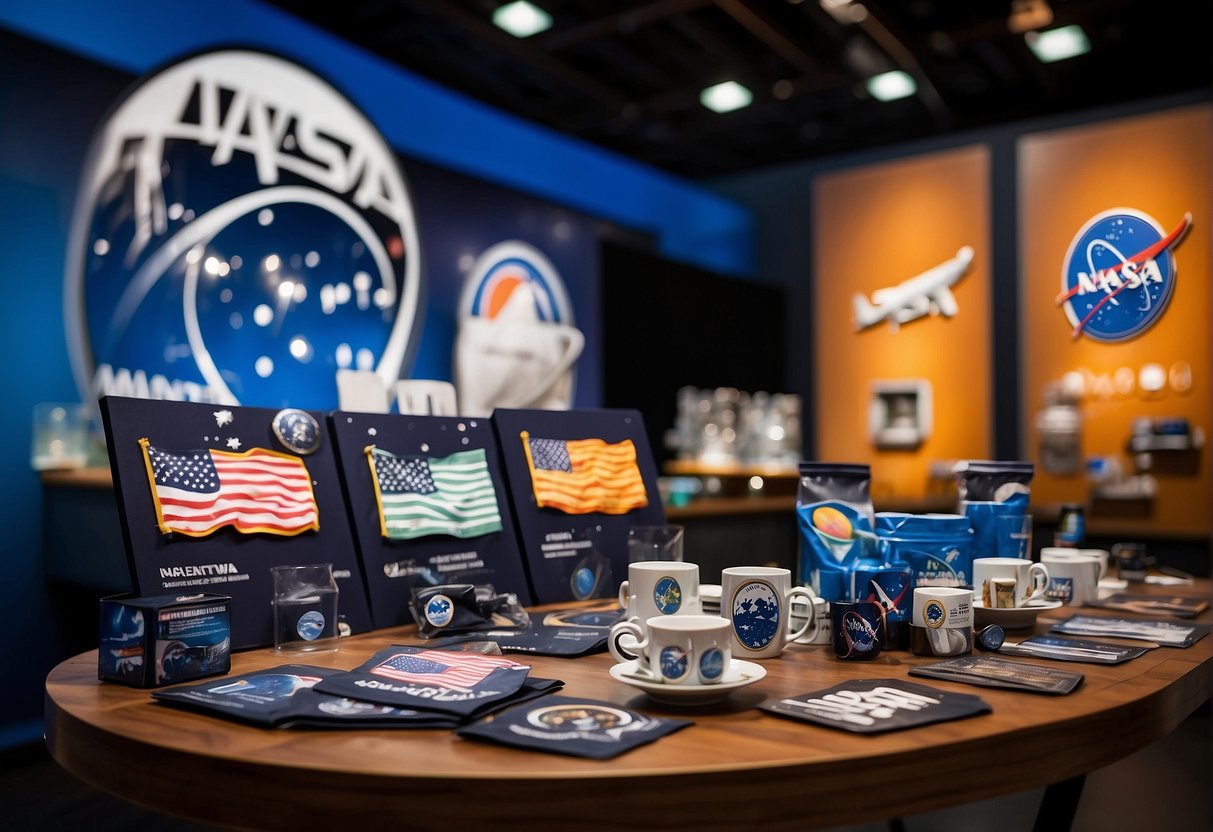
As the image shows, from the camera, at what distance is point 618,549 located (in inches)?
79.1

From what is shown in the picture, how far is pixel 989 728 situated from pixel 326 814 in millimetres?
666

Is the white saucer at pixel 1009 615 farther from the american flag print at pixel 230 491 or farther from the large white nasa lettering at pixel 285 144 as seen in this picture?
the large white nasa lettering at pixel 285 144

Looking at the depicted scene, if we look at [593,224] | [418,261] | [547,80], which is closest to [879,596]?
[418,261]

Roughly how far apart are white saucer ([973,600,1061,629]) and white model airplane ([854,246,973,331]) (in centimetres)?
92

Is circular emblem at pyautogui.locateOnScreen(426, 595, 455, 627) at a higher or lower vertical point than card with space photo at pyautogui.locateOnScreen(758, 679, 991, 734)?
higher

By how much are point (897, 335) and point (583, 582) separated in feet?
12.3

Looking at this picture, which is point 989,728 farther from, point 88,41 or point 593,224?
point 593,224

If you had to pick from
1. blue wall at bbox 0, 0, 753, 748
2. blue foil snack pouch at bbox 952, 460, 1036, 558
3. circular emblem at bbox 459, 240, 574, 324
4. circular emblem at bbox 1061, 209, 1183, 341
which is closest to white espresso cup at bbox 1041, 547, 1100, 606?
blue foil snack pouch at bbox 952, 460, 1036, 558

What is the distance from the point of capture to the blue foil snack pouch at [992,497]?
178cm

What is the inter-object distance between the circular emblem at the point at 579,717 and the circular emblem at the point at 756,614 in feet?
1.17

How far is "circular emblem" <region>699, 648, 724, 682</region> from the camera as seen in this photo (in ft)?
3.57

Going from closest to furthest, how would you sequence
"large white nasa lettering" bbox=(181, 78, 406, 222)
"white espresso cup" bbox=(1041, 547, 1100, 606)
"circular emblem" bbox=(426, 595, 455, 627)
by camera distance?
"circular emblem" bbox=(426, 595, 455, 627)
"white espresso cup" bbox=(1041, 547, 1100, 606)
"large white nasa lettering" bbox=(181, 78, 406, 222)

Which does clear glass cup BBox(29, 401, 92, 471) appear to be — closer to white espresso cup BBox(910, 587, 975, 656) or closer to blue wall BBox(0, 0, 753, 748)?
blue wall BBox(0, 0, 753, 748)

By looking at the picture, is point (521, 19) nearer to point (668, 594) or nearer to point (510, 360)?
point (510, 360)
